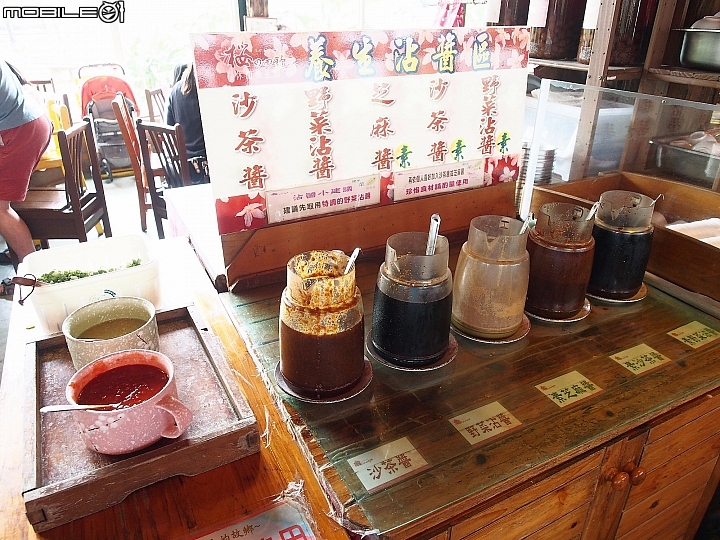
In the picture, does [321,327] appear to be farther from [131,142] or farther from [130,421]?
[131,142]

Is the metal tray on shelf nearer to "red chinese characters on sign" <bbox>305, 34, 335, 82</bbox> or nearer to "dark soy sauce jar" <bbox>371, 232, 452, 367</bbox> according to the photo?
"dark soy sauce jar" <bbox>371, 232, 452, 367</bbox>

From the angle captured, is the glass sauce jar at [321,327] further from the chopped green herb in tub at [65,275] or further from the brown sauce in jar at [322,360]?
the chopped green herb in tub at [65,275]

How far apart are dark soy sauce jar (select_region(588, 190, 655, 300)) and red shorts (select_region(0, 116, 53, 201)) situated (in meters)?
3.12

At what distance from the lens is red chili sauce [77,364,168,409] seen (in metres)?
0.83

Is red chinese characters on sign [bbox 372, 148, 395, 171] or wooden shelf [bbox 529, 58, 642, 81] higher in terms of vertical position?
wooden shelf [bbox 529, 58, 642, 81]

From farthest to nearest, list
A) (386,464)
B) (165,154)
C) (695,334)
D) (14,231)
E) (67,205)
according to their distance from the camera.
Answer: (165,154) → (67,205) → (14,231) → (695,334) → (386,464)

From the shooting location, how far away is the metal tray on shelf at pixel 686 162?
1596 mm

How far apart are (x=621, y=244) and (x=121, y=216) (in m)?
4.38

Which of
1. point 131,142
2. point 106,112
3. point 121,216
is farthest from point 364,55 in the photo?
point 106,112

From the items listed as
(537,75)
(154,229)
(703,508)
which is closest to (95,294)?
(703,508)

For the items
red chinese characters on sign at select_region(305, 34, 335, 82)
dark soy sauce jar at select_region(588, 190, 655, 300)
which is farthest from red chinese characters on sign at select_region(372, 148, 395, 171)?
dark soy sauce jar at select_region(588, 190, 655, 300)

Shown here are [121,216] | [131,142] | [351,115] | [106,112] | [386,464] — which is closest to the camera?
[386,464]

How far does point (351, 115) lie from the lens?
138 cm

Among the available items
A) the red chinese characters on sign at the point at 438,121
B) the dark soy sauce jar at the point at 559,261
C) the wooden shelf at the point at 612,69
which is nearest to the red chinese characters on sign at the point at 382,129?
the red chinese characters on sign at the point at 438,121
